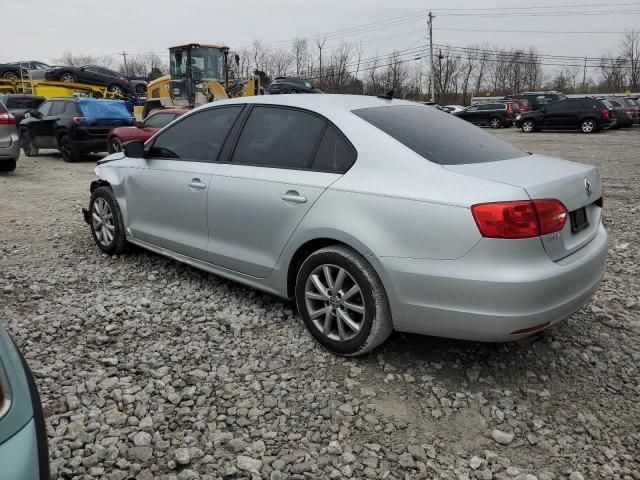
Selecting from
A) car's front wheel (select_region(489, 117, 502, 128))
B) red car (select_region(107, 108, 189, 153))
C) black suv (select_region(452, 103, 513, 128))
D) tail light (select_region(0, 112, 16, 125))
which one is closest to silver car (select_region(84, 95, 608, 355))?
tail light (select_region(0, 112, 16, 125))

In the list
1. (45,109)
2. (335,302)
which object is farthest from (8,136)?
(335,302)

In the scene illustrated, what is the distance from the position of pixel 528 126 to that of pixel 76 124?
20677 millimetres

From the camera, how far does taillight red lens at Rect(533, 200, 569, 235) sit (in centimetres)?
269

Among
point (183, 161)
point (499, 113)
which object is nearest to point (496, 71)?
point (499, 113)

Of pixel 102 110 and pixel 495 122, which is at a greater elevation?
pixel 102 110

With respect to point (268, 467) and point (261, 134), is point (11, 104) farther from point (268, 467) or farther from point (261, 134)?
point (268, 467)

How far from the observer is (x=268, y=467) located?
243cm

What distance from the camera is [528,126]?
26172 mm

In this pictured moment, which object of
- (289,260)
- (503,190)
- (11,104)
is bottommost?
(289,260)

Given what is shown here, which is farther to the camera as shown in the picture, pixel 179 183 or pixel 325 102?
pixel 179 183

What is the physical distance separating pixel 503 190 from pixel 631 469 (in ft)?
4.51

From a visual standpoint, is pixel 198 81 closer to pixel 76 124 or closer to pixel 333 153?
pixel 76 124

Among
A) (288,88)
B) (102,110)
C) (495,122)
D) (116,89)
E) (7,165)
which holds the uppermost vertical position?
(288,88)

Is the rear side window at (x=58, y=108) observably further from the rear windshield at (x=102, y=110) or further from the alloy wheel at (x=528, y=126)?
the alloy wheel at (x=528, y=126)
